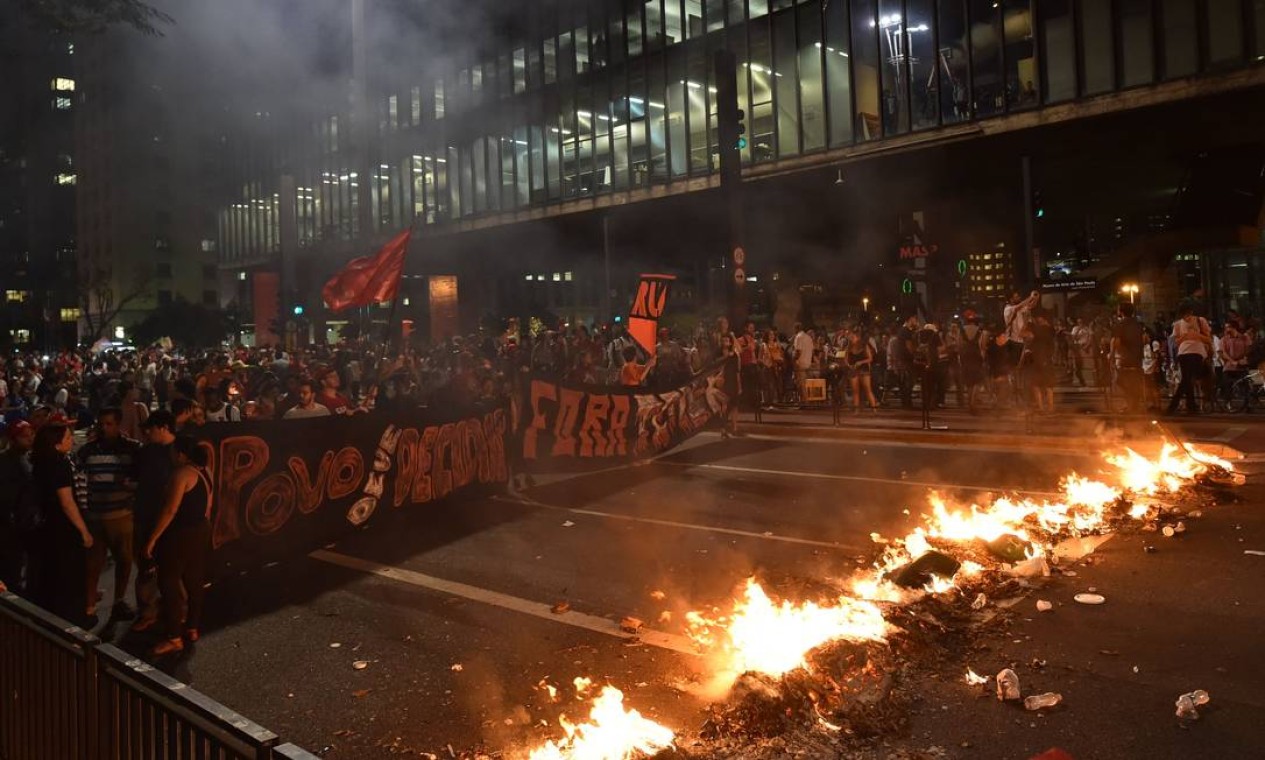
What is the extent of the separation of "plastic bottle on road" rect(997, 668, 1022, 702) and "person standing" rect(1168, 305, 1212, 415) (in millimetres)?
8282

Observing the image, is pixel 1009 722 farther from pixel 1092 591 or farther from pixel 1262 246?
pixel 1262 246

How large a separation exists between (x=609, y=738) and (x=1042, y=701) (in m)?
1.53

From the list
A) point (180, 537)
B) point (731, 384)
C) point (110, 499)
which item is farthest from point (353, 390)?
point (180, 537)

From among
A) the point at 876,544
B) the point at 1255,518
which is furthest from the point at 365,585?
the point at 1255,518

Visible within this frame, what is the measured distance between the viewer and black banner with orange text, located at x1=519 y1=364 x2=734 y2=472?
7336 millimetres

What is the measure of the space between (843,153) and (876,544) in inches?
614

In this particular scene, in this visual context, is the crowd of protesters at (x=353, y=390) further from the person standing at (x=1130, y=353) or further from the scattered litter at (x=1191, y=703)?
the scattered litter at (x=1191, y=703)

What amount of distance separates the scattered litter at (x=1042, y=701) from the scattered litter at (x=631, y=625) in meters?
1.65

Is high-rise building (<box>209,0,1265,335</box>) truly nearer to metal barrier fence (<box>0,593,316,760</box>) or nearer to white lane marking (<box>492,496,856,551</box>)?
white lane marking (<box>492,496,856,551</box>)

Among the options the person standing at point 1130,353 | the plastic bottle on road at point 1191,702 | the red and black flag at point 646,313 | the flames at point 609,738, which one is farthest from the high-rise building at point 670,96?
the plastic bottle on road at point 1191,702

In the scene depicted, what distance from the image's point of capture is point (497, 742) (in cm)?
284

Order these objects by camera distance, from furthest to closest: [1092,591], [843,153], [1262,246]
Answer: [843,153]
[1262,246]
[1092,591]

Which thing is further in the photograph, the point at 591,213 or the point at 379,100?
the point at 591,213

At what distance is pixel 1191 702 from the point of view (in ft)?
9.23
